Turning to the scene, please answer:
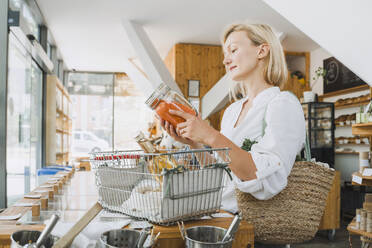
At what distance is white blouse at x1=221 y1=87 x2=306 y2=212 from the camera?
1014 millimetres

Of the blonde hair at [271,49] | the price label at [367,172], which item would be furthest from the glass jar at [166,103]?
the price label at [367,172]

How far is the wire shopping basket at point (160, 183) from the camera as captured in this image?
2.78 ft

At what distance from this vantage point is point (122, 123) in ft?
34.1

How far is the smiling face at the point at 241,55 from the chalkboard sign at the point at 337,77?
17.4 feet

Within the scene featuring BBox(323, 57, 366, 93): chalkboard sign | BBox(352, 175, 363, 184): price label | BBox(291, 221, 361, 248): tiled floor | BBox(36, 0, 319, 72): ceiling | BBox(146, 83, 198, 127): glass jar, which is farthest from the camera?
BBox(323, 57, 366, 93): chalkboard sign

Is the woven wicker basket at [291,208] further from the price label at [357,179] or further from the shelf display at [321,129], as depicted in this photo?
the shelf display at [321,129]

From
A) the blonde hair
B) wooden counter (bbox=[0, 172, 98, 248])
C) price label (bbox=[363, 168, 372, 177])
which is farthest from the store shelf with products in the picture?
wooden counter (bbox=[0, 172, 98, 248])

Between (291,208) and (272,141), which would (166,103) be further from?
(291,208)

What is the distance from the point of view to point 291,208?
1036 mm

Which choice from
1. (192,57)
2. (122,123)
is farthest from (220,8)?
(122,123)

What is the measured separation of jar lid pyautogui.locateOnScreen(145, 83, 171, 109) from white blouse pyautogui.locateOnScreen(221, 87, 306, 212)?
33 centimetres

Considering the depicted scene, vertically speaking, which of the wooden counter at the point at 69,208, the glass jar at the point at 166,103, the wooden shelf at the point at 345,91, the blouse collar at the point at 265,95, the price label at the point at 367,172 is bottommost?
the price label at the point at 367,172

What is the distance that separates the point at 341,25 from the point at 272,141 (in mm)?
1934

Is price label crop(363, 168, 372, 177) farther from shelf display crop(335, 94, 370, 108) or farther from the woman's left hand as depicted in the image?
the woman's left hand
